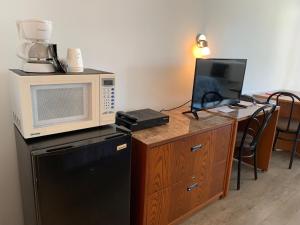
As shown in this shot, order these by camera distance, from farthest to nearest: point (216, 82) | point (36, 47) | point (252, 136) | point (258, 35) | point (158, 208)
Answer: point (258, 35) → point (252, 136) → point (216, 82) → point (158, 208) → point (36, 47)

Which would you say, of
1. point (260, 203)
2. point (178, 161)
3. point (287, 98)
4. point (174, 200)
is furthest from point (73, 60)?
point (287, 98)

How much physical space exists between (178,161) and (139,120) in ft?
1.37

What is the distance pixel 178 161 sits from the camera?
6.01 ft

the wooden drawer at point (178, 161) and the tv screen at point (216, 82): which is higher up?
the tv screen at point (216, 82)

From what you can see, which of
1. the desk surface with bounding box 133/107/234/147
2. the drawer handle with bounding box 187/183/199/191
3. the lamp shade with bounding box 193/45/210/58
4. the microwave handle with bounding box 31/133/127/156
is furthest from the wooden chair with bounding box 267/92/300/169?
the microwave handle with bounding box 31/133/127/156

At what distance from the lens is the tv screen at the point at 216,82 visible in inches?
87.0

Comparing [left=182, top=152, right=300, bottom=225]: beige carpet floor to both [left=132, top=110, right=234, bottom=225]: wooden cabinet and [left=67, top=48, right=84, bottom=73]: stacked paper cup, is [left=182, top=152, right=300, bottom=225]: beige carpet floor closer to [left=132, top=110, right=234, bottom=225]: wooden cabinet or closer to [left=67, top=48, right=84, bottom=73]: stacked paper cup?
[left=132, top=110, right=234, bottom=225]: wooden cabinet

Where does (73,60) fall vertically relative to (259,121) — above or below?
above

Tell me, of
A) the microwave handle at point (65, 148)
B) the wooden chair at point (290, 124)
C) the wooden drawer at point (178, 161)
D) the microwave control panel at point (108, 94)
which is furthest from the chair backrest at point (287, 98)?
the microwave handle at point (65, 148)

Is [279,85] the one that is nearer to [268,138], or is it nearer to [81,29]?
[268,138]

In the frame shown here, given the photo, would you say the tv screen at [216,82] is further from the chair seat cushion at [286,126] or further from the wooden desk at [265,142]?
the chair seat cushion at [286,126]

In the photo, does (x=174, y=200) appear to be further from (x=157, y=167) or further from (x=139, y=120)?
(x=139, y=120)

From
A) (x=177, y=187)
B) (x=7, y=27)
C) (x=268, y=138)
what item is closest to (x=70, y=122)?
(x=7, y=27)

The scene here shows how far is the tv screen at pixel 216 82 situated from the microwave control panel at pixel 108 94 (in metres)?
0.96
